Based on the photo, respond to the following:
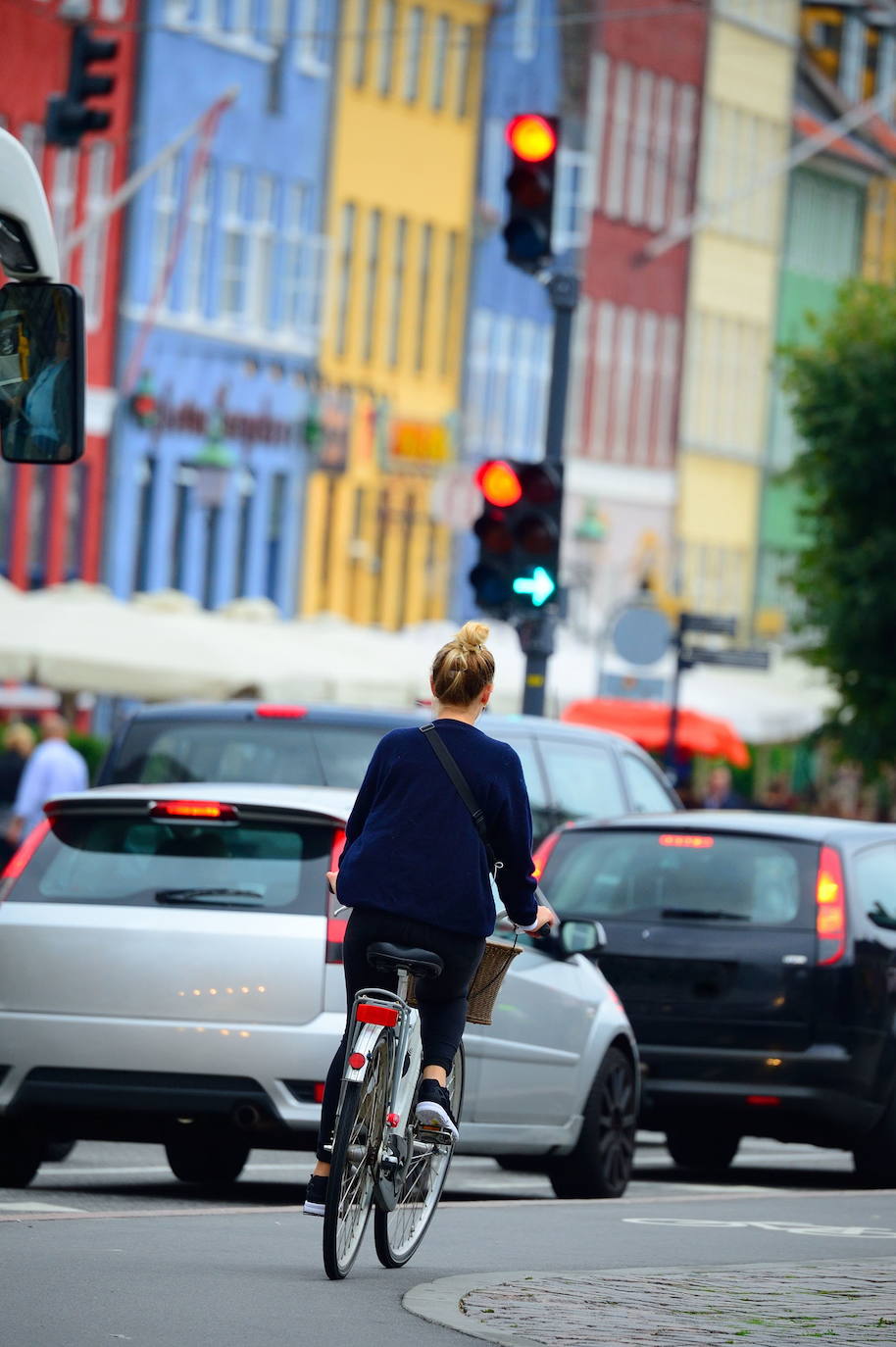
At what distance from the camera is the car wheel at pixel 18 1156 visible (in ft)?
45.1

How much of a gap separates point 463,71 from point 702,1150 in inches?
1735

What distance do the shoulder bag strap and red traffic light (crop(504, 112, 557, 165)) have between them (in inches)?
339

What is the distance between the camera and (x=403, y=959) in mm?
10742

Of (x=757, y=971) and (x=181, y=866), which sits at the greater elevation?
(x=181, y=866)

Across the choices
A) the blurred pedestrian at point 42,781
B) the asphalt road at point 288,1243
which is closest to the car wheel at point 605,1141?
the asphalt road at point 288,1243

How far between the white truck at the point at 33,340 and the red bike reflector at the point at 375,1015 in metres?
1.66

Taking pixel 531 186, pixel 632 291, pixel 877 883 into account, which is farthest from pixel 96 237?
pixel 877 883

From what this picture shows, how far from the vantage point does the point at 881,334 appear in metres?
46.3

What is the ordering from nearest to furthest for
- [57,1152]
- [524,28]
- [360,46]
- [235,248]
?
1. [57,1152]
2. [235,248]
3. [360,46]
4. [524,28]

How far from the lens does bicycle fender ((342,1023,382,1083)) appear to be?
10508mm

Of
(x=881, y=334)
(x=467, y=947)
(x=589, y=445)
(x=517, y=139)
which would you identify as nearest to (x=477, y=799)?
(x=467, y=947)

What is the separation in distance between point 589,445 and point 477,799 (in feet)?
184

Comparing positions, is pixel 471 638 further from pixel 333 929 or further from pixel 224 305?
pixel 224 305

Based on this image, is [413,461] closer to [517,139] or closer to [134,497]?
[134,497]
